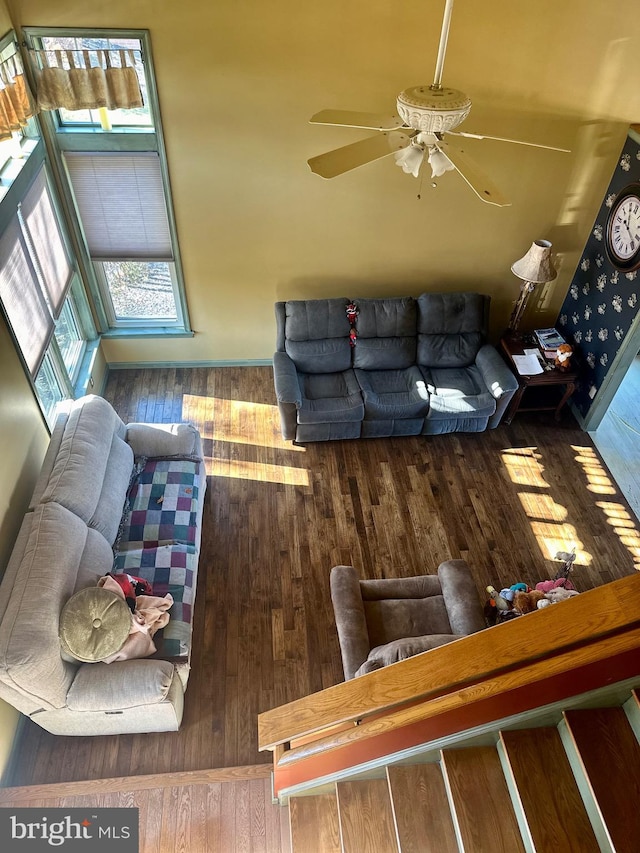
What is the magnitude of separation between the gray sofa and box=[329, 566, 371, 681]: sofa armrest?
1653 millimetres

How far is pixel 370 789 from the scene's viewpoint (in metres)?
2.60

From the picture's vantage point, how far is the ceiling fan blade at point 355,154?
2.23 metres

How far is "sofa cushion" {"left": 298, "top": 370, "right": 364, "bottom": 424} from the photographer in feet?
15.5

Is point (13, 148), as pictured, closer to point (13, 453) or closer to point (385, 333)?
point (13, 453)

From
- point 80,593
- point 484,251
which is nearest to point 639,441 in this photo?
point 484,251

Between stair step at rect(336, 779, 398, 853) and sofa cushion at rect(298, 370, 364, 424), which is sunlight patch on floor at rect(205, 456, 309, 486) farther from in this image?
stair step at rect(336, 779, 398, 853)

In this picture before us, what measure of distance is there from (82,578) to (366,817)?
72.5 inches

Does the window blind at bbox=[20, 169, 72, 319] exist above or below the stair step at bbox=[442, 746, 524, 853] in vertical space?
A: above

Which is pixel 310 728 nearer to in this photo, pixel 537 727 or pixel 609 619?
pixel 537 727

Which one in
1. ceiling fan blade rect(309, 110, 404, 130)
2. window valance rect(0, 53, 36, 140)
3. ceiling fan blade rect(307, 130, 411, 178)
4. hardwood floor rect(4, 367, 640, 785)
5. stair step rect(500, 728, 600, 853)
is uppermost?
ceiling fan blade rect(309, 110, 404, 130)

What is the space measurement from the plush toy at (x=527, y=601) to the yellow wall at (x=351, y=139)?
303 cm

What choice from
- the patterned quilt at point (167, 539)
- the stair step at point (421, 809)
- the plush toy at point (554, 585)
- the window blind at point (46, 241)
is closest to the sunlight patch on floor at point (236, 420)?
the patterned quilt at point (167, 539)

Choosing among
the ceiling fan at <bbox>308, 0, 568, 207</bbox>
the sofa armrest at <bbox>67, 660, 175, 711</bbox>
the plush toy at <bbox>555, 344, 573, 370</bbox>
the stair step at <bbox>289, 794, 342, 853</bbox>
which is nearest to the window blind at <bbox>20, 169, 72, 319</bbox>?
the ceiling fan at <bbox>308, 0, 568, 207</bbox>

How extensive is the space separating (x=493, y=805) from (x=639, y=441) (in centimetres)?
383
